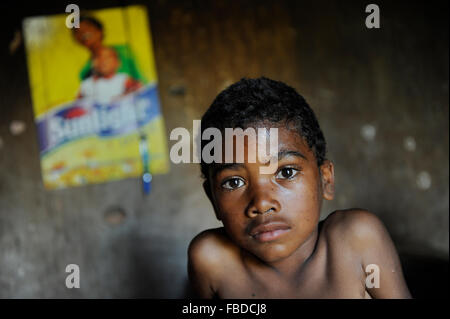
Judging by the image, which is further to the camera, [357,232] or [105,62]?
[105,62]

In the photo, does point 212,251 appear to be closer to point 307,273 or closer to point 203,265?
point 203,265

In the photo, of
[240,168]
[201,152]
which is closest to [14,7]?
[201,152]

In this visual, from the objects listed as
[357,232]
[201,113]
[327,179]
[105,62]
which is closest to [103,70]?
[105,62]

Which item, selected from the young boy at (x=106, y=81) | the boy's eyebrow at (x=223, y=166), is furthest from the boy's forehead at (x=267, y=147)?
the young boy at (x=106, y=81)

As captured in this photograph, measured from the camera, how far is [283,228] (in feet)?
3.14

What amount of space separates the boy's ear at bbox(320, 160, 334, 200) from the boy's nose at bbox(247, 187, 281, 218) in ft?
0.72

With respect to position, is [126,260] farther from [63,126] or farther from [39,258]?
[63,126]

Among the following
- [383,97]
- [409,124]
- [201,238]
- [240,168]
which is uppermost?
[383,97]

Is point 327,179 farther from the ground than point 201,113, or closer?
closer

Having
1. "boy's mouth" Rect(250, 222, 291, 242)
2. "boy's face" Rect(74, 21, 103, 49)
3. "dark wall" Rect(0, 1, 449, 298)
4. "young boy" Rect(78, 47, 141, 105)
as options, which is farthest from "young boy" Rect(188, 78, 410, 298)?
"boy's face" Rect(74, 21, 103, 49)

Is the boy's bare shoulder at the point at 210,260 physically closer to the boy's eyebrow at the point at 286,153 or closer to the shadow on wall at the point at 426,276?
the boy's eyebrow at the point at 286,153

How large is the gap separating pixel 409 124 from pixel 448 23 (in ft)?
1.64

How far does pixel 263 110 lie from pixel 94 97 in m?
1.38

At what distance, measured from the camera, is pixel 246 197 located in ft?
3.16
